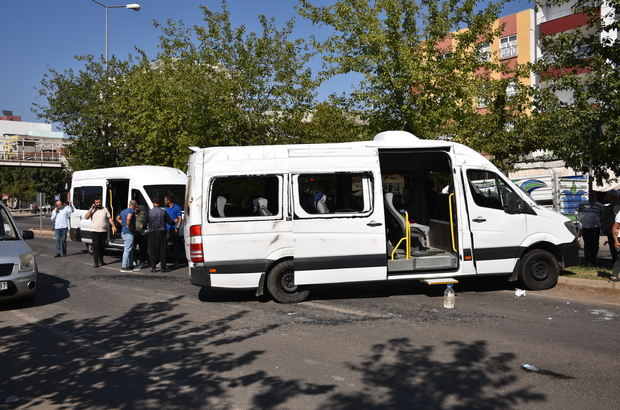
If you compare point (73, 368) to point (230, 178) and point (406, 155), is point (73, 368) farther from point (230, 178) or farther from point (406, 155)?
point (406, 155)

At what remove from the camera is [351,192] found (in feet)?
29.4

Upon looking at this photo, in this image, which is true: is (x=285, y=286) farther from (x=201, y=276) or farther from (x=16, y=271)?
(x=16, y=271)

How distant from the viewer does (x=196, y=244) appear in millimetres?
8633

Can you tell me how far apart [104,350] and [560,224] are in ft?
24.4

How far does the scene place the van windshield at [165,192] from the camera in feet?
52.8

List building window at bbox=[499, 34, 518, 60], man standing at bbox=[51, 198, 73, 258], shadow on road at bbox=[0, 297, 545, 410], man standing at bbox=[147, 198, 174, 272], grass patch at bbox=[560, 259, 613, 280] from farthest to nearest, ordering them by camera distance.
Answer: building window at bbox=[499, 34, 518, 60] → man standing at bbox=[51, 198, 73, 258] → man standing at bbox=[147, 198, 174, 272] → grass patch at bbox=[560, 259, 613, 280] → shadow on road at bbox=[0, 297, 545, 410]

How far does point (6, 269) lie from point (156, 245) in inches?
186

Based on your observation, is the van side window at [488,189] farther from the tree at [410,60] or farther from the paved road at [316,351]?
the tree at [410,60]

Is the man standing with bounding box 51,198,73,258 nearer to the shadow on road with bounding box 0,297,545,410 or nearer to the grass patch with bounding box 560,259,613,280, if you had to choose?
the shadow on road with bounding box 0,297,545,410

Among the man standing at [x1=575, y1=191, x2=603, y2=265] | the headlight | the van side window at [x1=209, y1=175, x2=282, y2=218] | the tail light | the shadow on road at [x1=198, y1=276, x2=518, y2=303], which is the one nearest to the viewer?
the tail light

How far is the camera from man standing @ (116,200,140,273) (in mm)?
13180

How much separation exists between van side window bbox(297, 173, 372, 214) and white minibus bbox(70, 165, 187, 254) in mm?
8110

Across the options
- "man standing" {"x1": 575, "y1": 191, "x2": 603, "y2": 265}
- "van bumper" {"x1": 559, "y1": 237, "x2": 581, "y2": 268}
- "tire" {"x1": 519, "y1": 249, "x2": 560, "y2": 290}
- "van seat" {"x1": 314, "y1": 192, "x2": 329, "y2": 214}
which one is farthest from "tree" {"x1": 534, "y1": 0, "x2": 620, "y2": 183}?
"van seat" {"x1": 314, "y1": 192, "x2": 329, "y2": 214}

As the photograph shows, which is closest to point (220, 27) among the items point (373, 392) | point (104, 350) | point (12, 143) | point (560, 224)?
point (560, 224)
